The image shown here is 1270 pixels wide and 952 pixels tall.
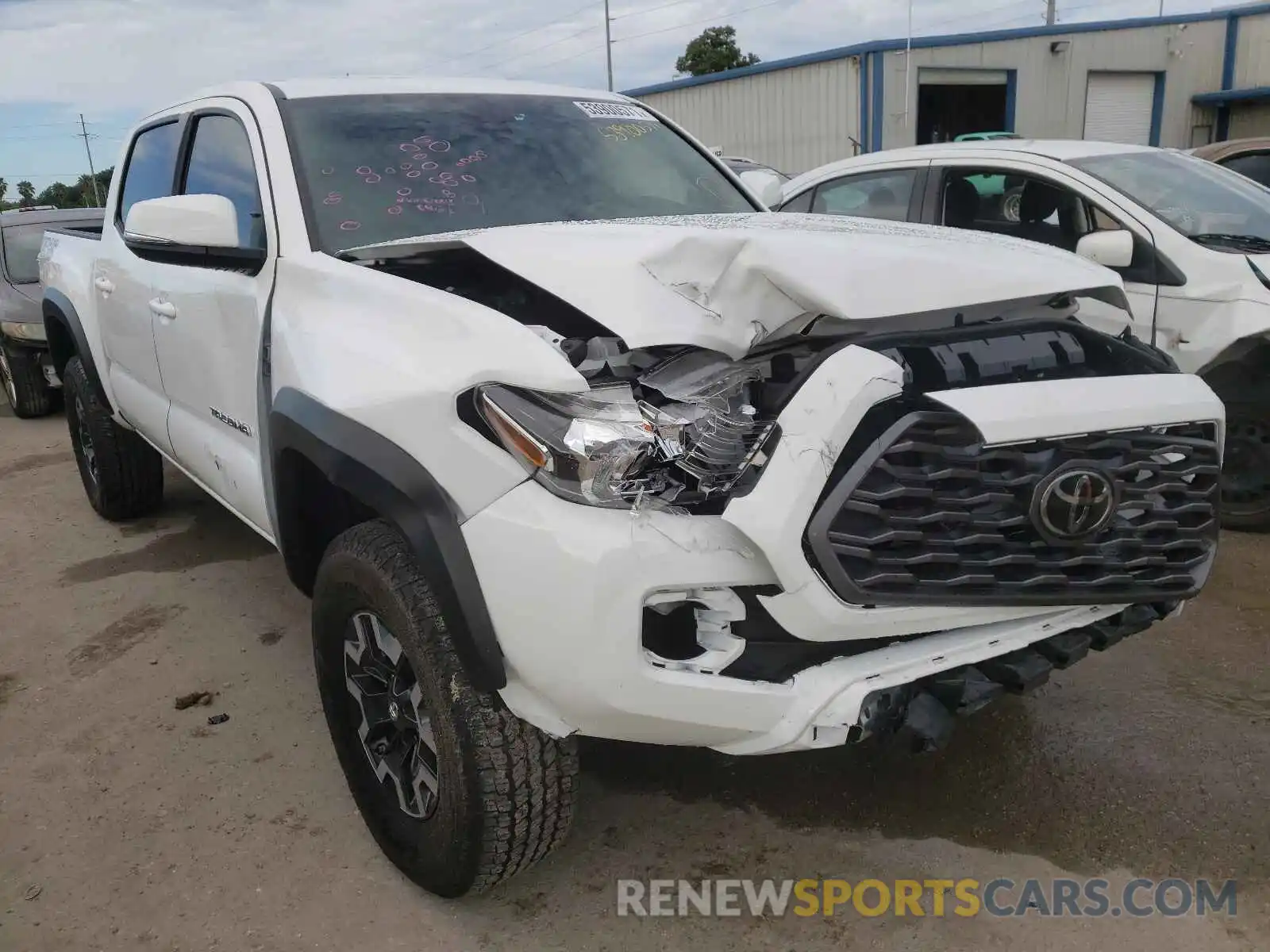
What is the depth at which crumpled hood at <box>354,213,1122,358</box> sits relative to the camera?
6.78 feet

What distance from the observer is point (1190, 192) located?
16.3ft

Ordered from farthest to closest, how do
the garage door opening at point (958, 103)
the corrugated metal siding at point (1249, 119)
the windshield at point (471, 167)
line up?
1. the corrugated metal siding at point (1249, 119)
2. the garage door opening at point (958, 103)
3. the windshield at point (471, 167)

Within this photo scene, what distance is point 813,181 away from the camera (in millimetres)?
6133

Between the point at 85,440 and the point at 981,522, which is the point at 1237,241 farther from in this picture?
the point at 85,440

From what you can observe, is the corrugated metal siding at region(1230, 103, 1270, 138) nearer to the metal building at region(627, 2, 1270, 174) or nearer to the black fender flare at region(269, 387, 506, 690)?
the metal building at region(627, 2, 1270, 174)

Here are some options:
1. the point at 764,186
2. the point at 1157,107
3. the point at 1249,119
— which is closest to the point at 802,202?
the point at 764,186

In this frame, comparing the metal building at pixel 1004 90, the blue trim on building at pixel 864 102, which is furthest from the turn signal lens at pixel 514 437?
the metal building at pixel 1004 90

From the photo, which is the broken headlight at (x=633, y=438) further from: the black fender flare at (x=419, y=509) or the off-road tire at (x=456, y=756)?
the off-road tire at (x=456, y=756)

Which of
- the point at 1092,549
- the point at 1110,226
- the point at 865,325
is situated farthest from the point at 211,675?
the point at 1110,226

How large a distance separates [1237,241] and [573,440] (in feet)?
13.1

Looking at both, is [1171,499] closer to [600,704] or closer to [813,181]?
[600,704]

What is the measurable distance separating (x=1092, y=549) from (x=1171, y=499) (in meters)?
0.26

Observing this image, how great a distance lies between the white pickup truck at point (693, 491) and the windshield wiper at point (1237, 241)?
2.54m

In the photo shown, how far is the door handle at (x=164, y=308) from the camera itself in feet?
11.7
